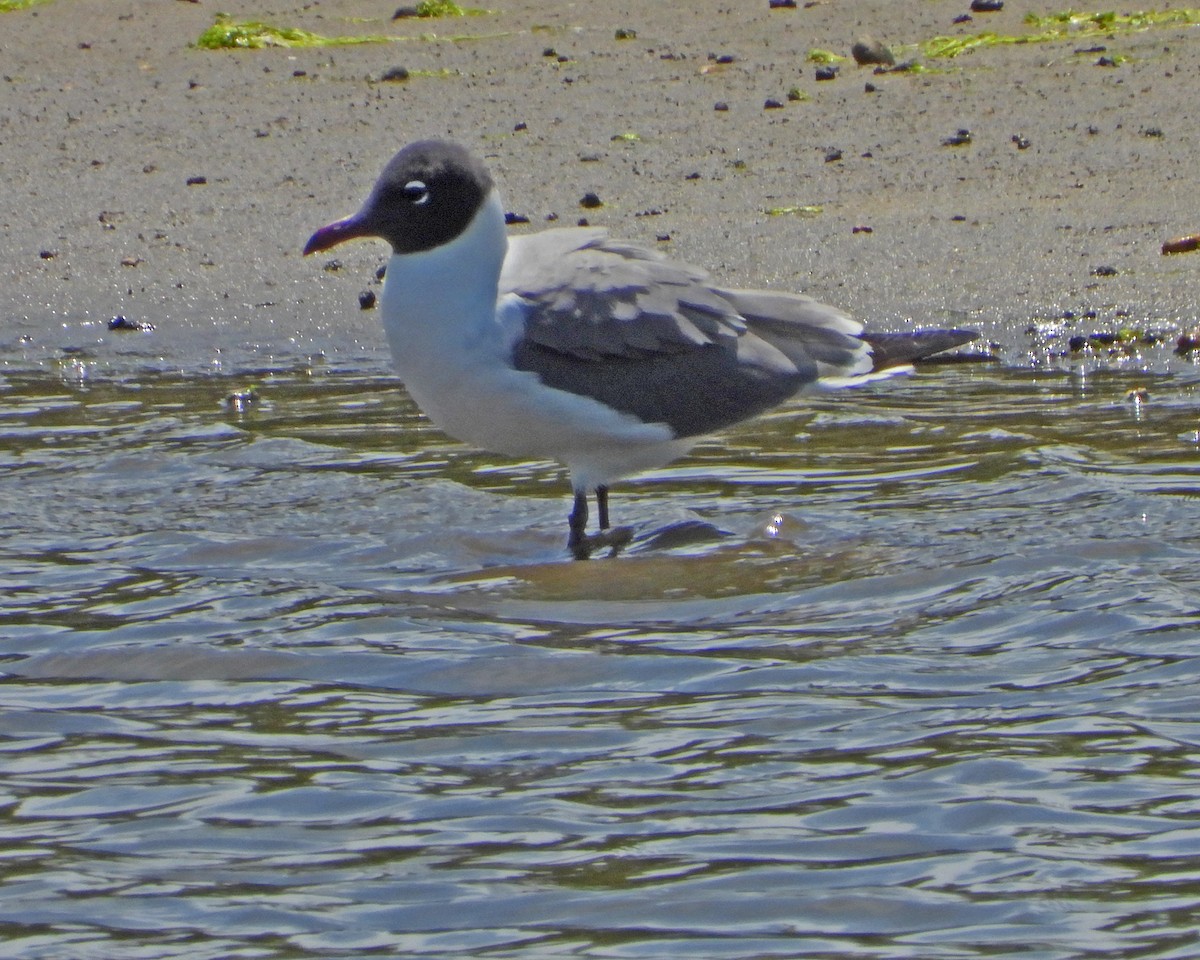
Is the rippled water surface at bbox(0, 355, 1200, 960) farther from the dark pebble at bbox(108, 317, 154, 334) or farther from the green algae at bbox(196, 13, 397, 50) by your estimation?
the green algae at bbox(196, 13, 397, 50)

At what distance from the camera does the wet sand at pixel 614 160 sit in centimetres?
917

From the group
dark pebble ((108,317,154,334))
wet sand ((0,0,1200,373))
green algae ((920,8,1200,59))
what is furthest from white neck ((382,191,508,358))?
green algae ((920,8,1200,59))

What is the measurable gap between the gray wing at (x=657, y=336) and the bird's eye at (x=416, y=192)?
308 mm

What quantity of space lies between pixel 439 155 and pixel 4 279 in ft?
14.5

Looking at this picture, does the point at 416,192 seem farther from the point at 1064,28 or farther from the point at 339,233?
the point at 1064,28

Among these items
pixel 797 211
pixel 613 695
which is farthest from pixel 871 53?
pixel 613 695

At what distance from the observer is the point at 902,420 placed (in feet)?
24.3

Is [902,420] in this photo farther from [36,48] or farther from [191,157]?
[36,48]

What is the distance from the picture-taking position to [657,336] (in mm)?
6207

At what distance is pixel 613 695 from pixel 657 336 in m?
1.80

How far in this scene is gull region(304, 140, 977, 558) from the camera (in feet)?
19.4

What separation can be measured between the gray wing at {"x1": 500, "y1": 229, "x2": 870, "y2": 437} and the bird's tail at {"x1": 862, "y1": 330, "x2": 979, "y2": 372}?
0.06 m

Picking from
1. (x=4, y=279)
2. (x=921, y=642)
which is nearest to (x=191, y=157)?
(x=4, y=279)

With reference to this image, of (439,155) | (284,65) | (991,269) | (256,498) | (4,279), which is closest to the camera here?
(439,155)
